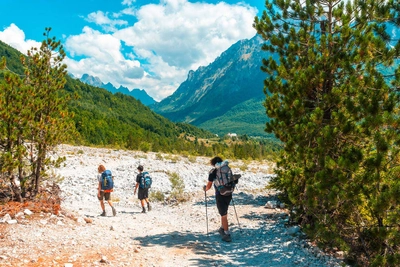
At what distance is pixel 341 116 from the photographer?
6.38 meters

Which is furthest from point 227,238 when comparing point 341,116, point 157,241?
point 341,116

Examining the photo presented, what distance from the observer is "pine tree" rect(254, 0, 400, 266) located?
543 cm

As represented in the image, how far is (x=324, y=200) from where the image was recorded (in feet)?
22.4

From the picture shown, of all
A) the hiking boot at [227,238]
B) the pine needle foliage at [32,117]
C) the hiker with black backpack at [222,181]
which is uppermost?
the pine needle foliage at [32,117]

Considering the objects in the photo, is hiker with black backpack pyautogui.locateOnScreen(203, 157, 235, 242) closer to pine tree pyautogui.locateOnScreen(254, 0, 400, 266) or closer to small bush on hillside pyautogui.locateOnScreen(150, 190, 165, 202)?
pine tree pyautogui.locateOnScreen(254, 0, 400, 266)

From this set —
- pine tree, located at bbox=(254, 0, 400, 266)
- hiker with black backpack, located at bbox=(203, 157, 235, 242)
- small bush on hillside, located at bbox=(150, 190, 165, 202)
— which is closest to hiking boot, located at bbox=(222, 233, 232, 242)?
hiker with black backpack, located at bbox=(203, 157, 235, 242)

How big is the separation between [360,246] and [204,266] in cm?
350

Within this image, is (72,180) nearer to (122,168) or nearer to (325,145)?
(122,168)

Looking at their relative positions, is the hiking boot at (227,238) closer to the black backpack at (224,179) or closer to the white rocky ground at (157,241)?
the white rocky ground at (157,241)

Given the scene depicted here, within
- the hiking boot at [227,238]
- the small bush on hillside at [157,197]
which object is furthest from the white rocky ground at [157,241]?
the small bush on hillside at [157,197]

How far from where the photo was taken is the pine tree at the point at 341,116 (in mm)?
5430

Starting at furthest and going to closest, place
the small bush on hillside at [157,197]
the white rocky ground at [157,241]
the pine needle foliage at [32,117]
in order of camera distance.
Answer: the small bush on hillside at [157,197] < the pine needle foliage at [32,117] < the white rocky ground at [157,241]

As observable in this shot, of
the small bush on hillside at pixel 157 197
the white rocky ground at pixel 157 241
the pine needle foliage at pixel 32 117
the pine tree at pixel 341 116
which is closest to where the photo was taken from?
the pine tree at pixel 341 116

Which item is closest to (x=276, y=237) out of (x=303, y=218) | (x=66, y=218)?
(x=303, y=218)
